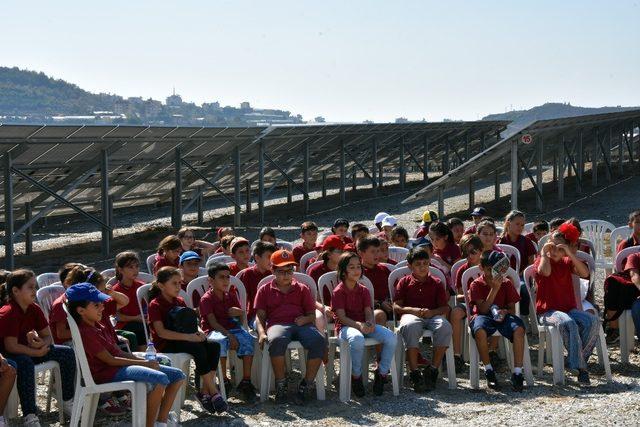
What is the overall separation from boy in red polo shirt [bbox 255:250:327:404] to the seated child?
0.16 m

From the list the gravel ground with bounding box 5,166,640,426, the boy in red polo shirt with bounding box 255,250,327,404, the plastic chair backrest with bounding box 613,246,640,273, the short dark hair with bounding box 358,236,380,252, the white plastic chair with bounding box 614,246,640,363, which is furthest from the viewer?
the plastic chair backrest with bounding box 613,246,640,273

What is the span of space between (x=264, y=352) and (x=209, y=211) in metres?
23.2

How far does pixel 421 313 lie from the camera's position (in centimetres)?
866

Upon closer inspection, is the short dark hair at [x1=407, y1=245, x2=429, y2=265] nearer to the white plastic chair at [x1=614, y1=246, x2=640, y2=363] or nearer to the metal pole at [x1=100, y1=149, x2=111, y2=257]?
the white plastic chair at [x1=614, y1=246, x2=640, y2=363]

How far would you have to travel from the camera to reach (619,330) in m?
9.55

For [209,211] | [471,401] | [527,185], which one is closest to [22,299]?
[471,401]

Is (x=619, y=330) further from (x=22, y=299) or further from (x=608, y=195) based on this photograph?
(x=608, y=195)

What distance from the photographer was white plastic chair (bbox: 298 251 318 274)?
10.8 metres

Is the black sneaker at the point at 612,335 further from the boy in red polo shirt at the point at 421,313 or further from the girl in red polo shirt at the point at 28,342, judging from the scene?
the girl in red polo shirt at the point at 28,342

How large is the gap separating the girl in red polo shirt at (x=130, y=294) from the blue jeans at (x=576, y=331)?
11.5ft

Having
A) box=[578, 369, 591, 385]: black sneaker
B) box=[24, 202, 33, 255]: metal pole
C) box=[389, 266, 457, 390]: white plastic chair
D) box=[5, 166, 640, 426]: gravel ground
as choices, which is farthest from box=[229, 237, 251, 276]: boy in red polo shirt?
box=[24, 202, 33, 255]: metal pole

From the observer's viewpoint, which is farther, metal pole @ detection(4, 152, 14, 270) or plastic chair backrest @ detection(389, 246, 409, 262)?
metal pole @ detection(4, 152, 14, 270)

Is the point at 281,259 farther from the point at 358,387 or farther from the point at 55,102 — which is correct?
the point at 55,102

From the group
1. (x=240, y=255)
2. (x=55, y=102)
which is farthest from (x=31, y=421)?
(x=55, y=102)
